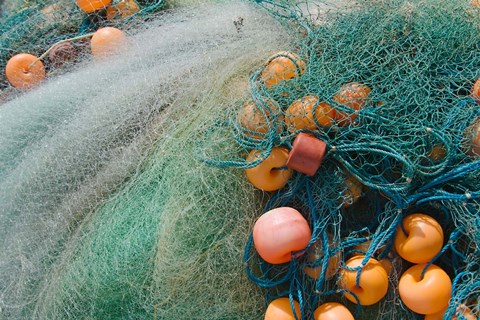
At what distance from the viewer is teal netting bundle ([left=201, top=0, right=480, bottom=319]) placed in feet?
5.53

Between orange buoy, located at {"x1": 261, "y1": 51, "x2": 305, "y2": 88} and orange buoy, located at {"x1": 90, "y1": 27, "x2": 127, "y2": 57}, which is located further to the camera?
orange buoy, located at {"x1": 90, "y1": 27, "x2": 127, "y2": 57}

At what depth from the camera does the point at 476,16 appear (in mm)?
1920

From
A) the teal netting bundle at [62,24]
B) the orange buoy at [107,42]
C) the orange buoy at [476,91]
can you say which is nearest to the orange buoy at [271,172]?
the orange buoy at [476,91]

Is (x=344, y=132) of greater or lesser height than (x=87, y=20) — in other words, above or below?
below

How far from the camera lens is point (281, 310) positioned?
172cm

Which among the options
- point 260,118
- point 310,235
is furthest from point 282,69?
point 310,235

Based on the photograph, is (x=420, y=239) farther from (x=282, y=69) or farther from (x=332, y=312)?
(x=282, y=69)

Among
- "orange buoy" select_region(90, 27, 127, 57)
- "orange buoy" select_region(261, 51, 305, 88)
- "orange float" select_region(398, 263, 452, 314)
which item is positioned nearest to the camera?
"orange float" select_region(398, 263, 452, 314)

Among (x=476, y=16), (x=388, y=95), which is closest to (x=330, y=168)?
(x=388, y=95)

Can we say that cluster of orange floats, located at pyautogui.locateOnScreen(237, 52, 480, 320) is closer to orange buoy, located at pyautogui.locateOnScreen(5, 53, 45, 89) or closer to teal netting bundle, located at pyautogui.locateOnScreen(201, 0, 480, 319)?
teal netting bundle, located at pyautogui.locateOnScreen(201, 0, 480, 319)

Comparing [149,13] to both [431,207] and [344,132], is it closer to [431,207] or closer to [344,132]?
[344,132]

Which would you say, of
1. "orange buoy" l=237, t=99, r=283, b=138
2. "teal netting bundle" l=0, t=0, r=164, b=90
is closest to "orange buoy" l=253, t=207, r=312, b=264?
"orange buoy" l=237, t=99, r=283, b=138

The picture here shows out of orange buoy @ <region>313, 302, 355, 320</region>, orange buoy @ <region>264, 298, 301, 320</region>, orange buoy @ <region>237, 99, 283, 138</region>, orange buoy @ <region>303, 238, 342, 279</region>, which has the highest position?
orange buoy @ <region>237, 99, 283, 138</region>

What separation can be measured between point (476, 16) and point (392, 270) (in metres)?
0.92
